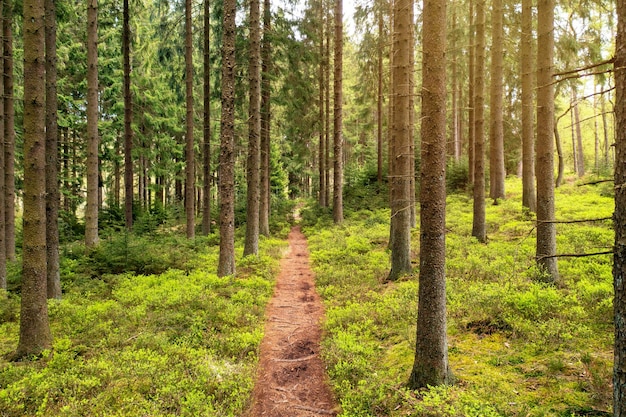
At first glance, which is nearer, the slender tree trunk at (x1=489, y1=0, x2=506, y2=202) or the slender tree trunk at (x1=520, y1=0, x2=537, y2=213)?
the slender tree trunk at (x1=520, y1=0, x2=537, y2=213)

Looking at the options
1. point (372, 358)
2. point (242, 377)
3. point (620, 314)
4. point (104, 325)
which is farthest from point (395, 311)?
point (104, 325)

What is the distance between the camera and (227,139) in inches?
423

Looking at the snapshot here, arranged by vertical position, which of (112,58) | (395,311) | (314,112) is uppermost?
(112,58)

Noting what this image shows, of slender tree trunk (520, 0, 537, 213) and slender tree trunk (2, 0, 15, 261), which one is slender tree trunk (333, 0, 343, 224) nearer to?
slender tree trunk (520, 0, 537, 213)

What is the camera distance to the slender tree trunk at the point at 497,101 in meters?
12.9

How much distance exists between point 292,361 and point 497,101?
42.4 ft

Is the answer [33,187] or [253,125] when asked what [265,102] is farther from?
[33,187]

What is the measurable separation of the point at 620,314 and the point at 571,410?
5.83 feet

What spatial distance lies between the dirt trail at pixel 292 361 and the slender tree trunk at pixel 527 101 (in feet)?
25.4

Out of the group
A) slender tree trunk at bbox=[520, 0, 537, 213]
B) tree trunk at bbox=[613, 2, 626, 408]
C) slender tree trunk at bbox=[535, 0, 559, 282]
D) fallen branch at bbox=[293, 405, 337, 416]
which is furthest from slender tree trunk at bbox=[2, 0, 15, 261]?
slender tree trunk at bbox=[520, 0, 537, 213]

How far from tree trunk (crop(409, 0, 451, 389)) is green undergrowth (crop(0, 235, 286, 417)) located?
272cm

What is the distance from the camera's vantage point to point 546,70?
26.6 feet

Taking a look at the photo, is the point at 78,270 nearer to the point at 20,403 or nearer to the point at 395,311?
the point at 20,403

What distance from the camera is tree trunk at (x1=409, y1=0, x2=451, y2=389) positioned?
4930 millimetres
